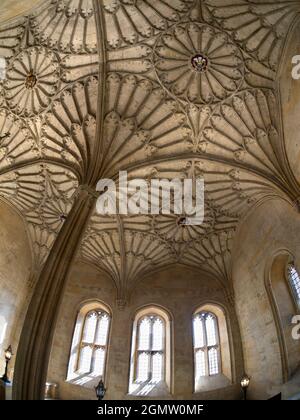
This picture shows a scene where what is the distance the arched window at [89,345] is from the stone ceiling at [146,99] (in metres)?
5.55

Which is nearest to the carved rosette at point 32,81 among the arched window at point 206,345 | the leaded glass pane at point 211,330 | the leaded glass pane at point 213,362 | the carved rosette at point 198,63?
the carved rosette at point 198,63

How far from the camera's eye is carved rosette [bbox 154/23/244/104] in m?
13.9

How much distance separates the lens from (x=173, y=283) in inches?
776

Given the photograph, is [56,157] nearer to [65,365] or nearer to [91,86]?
[91,86]

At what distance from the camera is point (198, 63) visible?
14438 millimetres

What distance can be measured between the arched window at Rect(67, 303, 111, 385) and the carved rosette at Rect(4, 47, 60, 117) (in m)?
9.80

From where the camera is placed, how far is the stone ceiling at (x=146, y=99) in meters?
13.3

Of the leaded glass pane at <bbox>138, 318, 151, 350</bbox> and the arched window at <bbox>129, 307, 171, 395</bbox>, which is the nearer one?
the arched window at <bbox>129, 307, 171, 395</bbox>

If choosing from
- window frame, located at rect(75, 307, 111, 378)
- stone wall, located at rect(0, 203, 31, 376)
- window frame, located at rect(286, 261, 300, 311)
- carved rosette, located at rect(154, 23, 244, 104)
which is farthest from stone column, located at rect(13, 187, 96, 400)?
window frame, located at rect(286, 261, 300, 311)

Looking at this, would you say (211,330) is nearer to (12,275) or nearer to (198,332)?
(198,332)

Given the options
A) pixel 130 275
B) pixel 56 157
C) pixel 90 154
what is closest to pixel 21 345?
pixel 90 154

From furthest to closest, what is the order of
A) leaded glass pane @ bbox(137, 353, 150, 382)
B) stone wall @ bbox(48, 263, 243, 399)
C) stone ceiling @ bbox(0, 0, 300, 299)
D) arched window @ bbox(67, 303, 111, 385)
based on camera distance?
leaded glass pane @ bbox(137, 353, 150, 382) → arched window @ bbox(67, 303, 111, 385) → stone wall @ bbox(48, 263, 243, 399) → stone ceiling @ bbox(0, 0, 300, 299)

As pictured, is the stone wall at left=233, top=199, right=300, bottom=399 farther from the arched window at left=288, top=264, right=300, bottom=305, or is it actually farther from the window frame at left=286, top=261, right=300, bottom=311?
the arched window at left=288, top=264, right=300, bottom=305

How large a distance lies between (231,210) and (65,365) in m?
10.3
